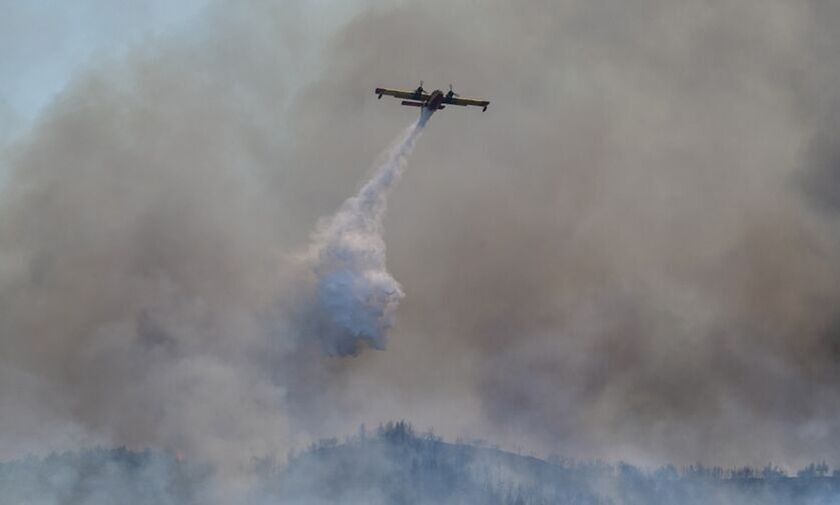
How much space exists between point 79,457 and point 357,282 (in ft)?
132

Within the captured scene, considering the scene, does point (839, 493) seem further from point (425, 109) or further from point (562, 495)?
point (425, 109)

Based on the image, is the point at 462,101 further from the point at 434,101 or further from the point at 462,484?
the point at 462,484

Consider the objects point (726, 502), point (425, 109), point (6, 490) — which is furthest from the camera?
point (726, 502)

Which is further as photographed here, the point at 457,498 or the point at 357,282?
the point at 457,498

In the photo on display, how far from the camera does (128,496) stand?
112688 millimetres

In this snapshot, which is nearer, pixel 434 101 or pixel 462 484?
pixel 434 101

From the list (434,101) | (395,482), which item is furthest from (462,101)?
(395,482)

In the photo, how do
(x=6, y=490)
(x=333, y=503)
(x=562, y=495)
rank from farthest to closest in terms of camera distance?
1. (x=562, y=495)
2. (x=333, y=503)
3. (x=6, y=490)

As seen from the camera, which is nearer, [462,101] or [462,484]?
[462,101]

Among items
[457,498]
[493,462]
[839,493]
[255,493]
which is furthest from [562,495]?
[255,493]

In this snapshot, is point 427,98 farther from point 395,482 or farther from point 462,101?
point 395,482

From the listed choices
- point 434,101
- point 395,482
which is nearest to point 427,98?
point 434,101

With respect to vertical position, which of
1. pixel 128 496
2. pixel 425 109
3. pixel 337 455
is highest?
pixel 425 109

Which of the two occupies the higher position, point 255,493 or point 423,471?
point 423,471
